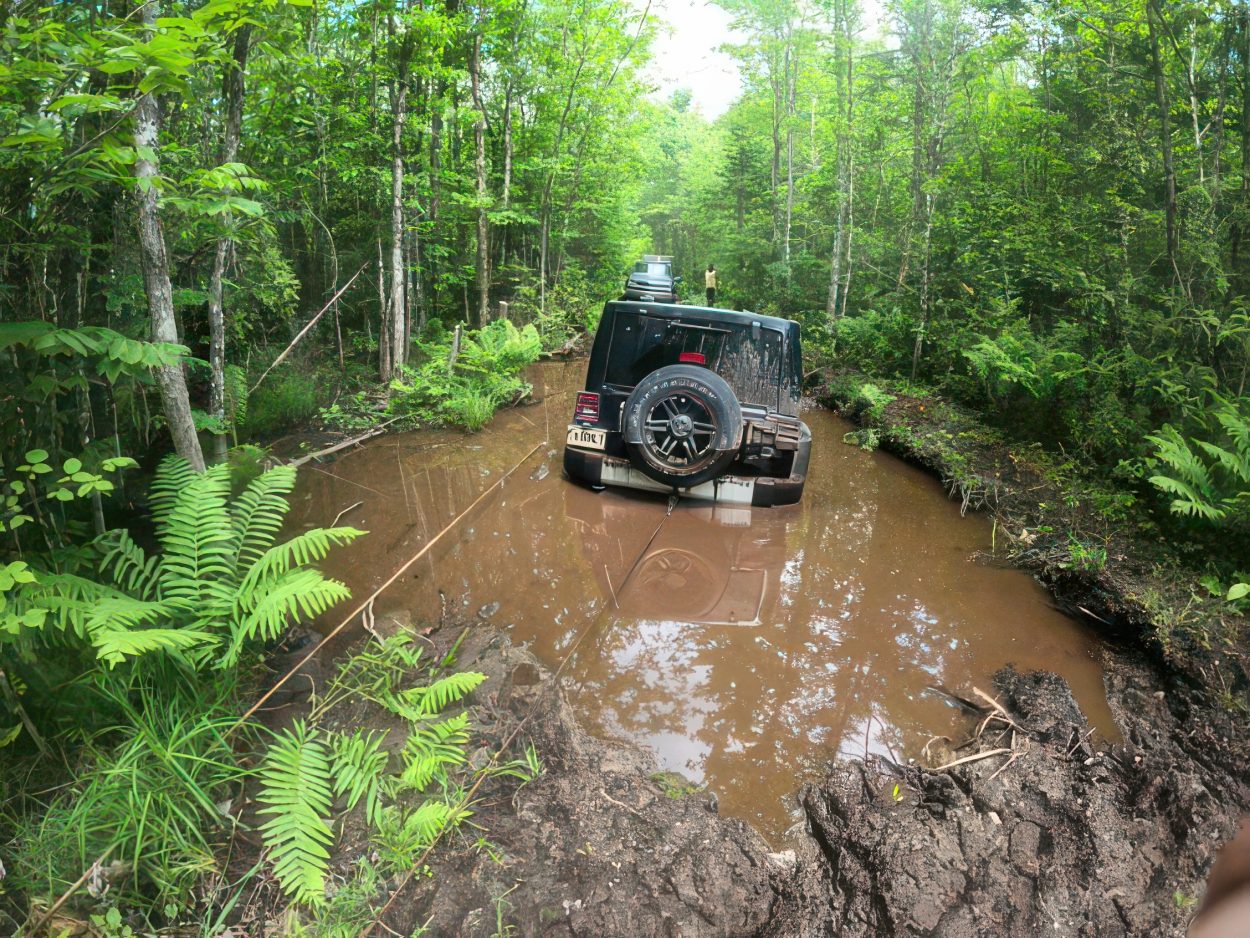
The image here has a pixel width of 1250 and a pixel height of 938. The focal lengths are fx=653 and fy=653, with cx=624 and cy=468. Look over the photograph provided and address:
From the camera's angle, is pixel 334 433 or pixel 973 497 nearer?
pixel 973 497

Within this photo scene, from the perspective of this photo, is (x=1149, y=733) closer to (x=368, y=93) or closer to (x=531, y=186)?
(x=368, y=93)

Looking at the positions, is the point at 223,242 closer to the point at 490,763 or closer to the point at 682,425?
the point at 682,425

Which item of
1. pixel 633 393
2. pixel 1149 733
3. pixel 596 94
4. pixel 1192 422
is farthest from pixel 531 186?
pixel 1149 733

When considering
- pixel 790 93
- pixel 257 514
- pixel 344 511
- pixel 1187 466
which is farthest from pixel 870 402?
pixel 790 93

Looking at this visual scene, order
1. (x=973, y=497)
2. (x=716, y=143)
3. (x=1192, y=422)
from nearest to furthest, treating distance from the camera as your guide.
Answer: (x=1192, y=422) < (x=973, y=497) < (x=716, y=143)

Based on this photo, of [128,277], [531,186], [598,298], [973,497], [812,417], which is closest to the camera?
[128,277]

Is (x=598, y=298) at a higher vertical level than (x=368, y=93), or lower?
lower

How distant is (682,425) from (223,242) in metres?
4.04

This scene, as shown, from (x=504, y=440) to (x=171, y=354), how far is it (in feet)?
19.1

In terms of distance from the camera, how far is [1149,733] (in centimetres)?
361

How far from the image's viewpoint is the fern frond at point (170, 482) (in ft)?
11.2

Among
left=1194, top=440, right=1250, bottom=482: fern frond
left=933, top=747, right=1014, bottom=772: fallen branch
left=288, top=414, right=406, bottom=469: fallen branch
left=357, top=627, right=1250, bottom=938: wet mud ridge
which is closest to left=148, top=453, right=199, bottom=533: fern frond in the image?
left=357, top=627, right=1250, bottom=938: wet mud ridge

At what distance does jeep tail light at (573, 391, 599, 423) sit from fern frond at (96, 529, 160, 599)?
362 cm

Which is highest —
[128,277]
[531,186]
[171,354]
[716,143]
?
[716,143]
